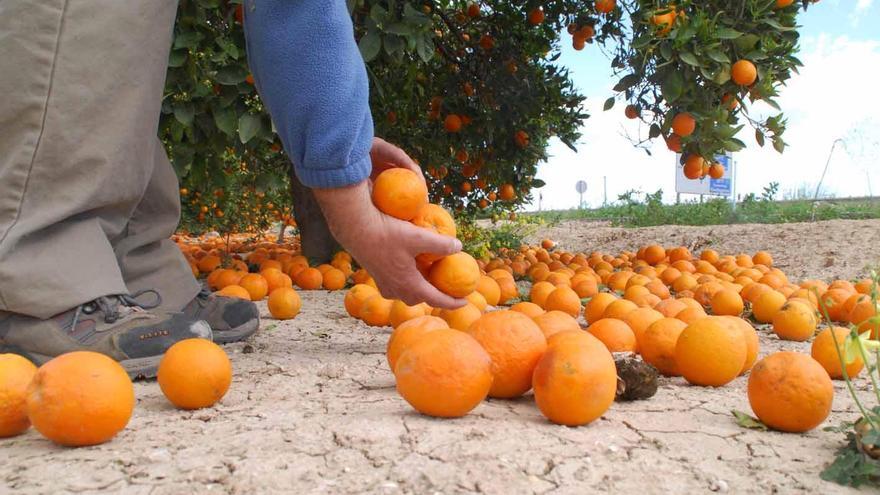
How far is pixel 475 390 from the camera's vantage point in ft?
5.39

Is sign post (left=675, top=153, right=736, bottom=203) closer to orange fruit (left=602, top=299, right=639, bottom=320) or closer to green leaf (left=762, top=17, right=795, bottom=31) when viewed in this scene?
green leaf (left=762, top=17, right=795, bottom=31)

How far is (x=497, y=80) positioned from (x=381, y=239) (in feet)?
12.2

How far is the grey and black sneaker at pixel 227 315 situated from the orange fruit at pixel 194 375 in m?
1.03

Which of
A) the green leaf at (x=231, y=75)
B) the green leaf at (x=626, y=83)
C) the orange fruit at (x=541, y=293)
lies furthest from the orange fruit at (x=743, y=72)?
the green leaf at (x=231, y=75)

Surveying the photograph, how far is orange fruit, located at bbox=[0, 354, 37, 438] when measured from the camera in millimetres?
1653

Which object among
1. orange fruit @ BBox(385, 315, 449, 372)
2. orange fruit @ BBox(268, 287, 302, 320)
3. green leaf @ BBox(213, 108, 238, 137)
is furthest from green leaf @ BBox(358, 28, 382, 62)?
orange fruit @ BBox(385, 315, 449, 372)

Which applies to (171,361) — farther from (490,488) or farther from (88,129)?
(490,488)

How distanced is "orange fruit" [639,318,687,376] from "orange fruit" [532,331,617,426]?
0.69 meters

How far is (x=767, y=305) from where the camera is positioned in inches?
134

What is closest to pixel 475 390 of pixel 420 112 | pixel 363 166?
pixel 363 166

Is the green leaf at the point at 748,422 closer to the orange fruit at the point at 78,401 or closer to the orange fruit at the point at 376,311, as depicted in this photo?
the orange fruit at the point at 78,401

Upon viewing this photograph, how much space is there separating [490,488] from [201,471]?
585 millimetres

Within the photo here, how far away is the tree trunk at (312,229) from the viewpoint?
573 cm

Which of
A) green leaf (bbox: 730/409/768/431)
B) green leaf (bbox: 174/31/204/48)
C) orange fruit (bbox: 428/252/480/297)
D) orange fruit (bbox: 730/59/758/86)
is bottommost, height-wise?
green leaf (bbox: 730/409/768/431)
